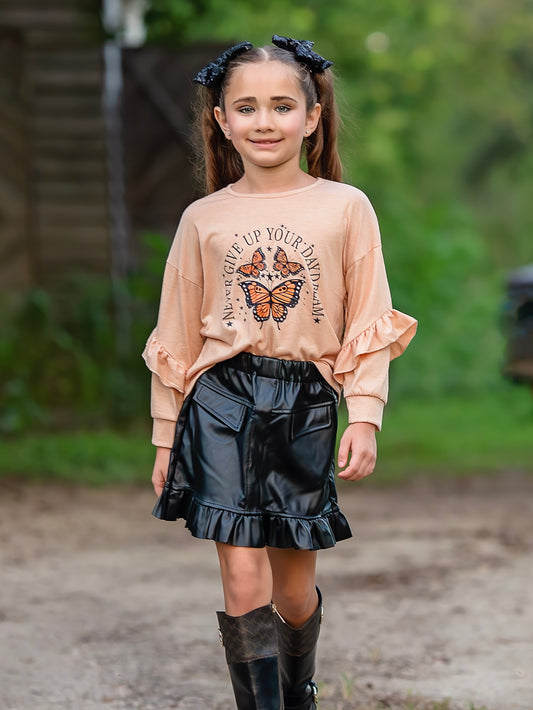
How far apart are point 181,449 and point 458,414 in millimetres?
12380

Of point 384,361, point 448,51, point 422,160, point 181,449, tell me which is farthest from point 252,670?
point 422,160

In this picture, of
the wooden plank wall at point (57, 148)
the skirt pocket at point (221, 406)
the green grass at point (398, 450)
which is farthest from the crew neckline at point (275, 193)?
the wooden plank wall at point (57, 148)

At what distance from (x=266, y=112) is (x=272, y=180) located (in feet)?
0.57

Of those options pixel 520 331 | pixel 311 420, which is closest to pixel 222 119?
pixel 311 420

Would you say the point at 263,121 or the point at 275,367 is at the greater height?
the point at 263,121

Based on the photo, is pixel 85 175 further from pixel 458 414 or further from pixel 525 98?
pixel 525 98

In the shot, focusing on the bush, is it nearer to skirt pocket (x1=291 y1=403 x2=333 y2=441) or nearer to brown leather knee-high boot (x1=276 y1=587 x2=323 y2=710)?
brown leather knee-high boot (x1=276 y1=587 x2=323 y2=710)

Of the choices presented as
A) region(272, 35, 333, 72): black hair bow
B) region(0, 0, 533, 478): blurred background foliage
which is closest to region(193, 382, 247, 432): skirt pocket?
region(272, 35, 333, 72): black hair bow

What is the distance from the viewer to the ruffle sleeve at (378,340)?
9.65ft

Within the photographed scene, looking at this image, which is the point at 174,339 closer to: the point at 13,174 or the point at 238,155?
the point at 238,155

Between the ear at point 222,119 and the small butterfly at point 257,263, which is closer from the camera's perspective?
the small butterfly at point 257,263

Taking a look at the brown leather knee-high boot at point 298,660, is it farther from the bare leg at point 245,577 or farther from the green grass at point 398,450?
the green grass at point 398,450

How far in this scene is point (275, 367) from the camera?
2.96 metres

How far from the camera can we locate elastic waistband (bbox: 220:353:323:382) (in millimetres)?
2965
